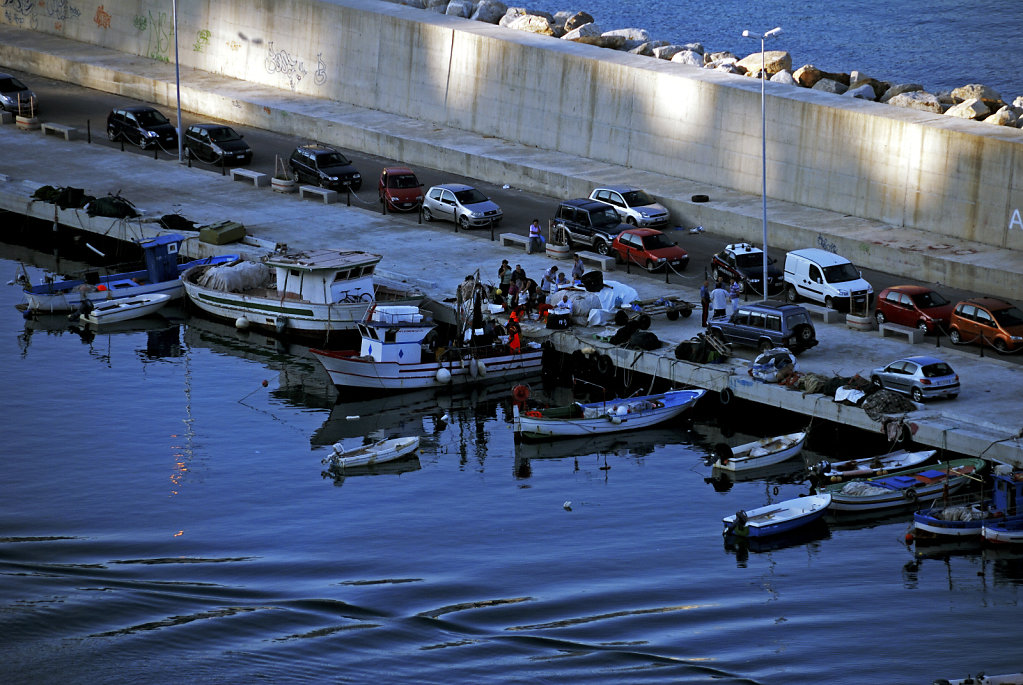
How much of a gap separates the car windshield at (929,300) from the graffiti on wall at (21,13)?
59883 mm

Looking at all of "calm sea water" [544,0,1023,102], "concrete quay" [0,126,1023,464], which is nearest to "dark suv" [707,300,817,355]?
"concrete quay" [0,126,1023,464]

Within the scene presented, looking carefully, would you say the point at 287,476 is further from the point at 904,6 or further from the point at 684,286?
the point at 904,6

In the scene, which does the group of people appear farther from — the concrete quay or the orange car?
the orange car

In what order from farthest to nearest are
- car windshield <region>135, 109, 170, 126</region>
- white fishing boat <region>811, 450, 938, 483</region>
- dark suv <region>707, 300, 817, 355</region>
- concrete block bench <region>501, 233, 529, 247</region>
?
car windshield <region>135, 109, 170, 126</region> < concrete block bench <region>501, 233, 529, 247</region> < dark suv <region>707, 300, 817, 355</region> < white fishing boat <region>811, 450, 938, 483</region>

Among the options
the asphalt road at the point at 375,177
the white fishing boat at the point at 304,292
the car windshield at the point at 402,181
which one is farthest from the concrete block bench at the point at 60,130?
the white fishing boat at the point at 304,292

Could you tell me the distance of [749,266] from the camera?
2295 inches

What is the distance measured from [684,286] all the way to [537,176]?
13448 mm

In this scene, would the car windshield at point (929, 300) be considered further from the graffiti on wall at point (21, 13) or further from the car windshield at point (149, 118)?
the graffiti on wall at point (21, 13)

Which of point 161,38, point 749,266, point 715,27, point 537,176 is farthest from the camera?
point 715,27

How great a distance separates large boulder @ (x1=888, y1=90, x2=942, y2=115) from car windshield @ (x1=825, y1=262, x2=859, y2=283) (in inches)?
470

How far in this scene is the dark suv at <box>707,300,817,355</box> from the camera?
51.9 metres

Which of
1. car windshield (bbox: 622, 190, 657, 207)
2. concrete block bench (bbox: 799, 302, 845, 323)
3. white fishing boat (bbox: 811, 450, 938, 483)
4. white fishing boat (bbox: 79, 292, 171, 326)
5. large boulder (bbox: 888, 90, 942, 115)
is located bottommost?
white fishing boat (bbox: 79, 292, 171, 326)

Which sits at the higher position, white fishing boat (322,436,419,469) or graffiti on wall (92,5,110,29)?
graffiti on wall (92,5,110,29)

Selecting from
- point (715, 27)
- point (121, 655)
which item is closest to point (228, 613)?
point (121, 655)
